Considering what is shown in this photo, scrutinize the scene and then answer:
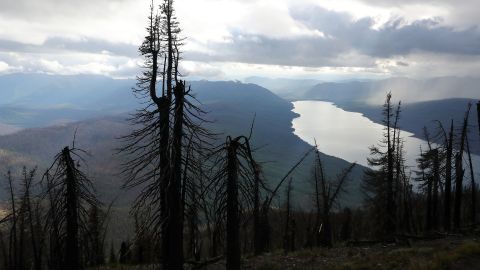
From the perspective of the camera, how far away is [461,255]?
18438 millimetres

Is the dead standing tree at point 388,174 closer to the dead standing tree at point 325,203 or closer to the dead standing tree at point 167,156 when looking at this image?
the dead standing tree at point 325,203

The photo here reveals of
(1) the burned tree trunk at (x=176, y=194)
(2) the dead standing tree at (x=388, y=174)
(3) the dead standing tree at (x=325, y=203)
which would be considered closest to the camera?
(1) the burned tree trunk at (x=176, y=194)

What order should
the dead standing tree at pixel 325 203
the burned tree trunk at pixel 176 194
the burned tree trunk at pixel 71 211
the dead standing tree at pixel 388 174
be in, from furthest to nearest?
the dead standing tree at pixel 388 174 < the dead standing tree at pixel 325 203 < the burned tree trunk at pixel 71 211 < the burned tree trunk at pixel 176 194

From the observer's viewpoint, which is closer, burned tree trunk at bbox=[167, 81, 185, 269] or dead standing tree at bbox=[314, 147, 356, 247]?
burned tree trunk at bbox=[167, 81, 185, 269]

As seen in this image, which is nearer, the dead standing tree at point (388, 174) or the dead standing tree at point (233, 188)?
the dead standing tree at point (233, 188)

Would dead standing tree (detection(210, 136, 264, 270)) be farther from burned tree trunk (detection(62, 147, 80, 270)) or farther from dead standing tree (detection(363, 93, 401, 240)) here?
dead standing tree (detection(363, 93, 401, 240))

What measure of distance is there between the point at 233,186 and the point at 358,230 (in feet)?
212

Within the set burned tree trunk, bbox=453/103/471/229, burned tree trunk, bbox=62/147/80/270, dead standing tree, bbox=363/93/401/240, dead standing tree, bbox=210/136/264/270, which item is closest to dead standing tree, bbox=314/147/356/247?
dead standing tree, bbox=363/93/401/240

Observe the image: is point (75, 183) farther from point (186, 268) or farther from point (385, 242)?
point (385, 242)

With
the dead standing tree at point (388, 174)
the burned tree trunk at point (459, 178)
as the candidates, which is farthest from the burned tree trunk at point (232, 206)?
the burned tree trunk at point (459, 178)

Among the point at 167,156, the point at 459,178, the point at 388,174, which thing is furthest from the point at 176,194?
the point at 459,178

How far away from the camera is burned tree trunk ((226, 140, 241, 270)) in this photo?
14953 millimetres

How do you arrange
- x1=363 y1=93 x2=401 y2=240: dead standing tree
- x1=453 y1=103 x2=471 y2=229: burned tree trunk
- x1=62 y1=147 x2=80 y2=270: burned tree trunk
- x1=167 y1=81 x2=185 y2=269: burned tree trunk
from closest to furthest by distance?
x1=167 y1=81 x2=185 y2=269: burned tree trunk < x1=62 y1=147 x2=80 y2=270: burned tree trunk < x1=453 y1=103 x2=471 y2=229: burned tree trunk < x1=363 y1=93 x2=401 y2=240: dead standing tree

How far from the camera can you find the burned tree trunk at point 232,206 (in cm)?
1495
